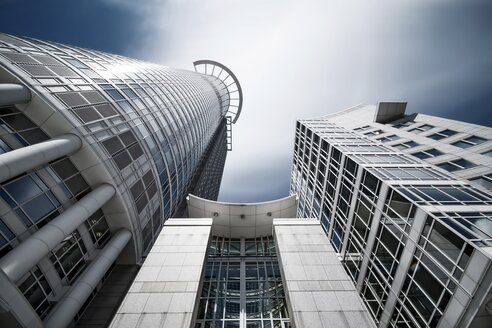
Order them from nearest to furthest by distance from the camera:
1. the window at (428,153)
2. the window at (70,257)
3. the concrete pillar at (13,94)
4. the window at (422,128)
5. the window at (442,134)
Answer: the concrete pillar at (13,94)
the window at (70,257)
the window at (428,153)
the window at (442,134)
the window at (422,128)

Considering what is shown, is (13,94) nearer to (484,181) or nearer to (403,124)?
(484,181)

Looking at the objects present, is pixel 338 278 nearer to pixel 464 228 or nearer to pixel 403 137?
pixel 464 228

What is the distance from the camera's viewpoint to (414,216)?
15109mm

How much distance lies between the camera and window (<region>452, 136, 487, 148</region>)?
23719 millimetres

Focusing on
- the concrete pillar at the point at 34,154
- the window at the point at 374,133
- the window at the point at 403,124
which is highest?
the concrete pillar at the point at 34,154

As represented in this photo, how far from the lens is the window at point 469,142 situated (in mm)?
23719

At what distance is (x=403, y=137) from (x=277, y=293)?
95.9 feet

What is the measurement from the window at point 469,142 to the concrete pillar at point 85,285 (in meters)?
36.5

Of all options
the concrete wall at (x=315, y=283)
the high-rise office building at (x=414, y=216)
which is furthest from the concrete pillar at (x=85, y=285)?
the high-rise office building at (x=414, y=216)

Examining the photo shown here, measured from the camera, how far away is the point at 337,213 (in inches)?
1047

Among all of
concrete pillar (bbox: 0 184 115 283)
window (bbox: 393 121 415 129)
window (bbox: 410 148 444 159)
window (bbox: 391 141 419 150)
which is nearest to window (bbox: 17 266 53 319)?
concrete pillar (bbox: 0 184 115 283)

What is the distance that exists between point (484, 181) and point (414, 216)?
1080 cm

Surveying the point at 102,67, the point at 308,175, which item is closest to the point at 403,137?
the point at 308,175

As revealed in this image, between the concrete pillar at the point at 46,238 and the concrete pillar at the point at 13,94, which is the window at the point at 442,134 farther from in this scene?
the concrete pillar at the point at 13,94
